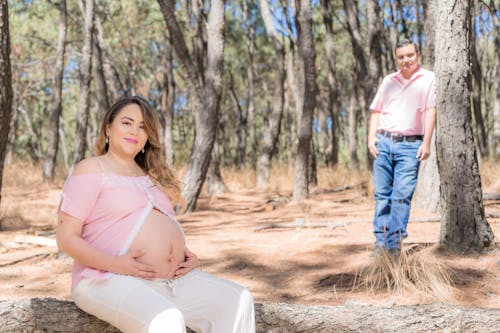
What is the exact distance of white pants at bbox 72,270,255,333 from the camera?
2207 millimetres

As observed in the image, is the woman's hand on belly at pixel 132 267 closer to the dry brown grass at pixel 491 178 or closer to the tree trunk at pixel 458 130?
the tree trunk at pixel 458 130

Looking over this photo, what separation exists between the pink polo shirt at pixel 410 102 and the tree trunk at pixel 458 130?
0.30 ft

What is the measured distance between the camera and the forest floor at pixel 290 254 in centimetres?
433

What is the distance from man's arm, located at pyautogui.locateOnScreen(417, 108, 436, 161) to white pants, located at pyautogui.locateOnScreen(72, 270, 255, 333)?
2539 mm

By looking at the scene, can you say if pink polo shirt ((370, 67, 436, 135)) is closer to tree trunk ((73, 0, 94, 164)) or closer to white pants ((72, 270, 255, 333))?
white pants ((72, 270, 255, 333))

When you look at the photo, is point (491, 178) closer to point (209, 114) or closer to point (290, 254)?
point (209, 114)

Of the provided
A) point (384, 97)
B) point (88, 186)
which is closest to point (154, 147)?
point (88, 186)

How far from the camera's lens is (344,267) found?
5.00 m

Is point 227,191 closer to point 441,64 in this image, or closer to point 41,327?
point 441,64

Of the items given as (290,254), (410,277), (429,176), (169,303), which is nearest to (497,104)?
(429,176)

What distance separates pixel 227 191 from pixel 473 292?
8483mm

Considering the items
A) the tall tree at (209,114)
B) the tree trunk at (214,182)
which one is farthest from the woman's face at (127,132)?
the tree trunk at (214,182)

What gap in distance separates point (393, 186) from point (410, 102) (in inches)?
27.6

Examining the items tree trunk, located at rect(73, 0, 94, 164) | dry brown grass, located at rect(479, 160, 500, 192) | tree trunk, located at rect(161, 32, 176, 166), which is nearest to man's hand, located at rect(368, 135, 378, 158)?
dry brown grass, located at rect(479, 160, 500, 192)
